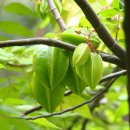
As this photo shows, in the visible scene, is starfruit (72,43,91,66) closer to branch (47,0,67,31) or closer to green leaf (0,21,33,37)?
branch (47,0,67,31)

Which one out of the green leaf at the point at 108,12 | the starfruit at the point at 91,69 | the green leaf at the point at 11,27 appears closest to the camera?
the starfruit at the point at 91,69

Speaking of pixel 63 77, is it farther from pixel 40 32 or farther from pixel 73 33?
pixel 40 32

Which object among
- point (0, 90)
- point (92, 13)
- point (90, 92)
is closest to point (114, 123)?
point (90, 92)

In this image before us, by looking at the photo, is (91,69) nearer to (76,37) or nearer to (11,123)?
(76,37)

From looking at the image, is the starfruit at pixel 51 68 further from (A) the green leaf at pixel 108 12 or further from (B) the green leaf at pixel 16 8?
(B) the green leaf at pixel 16 8

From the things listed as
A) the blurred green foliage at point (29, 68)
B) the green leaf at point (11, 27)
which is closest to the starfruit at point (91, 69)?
the blurred green foliage at point (29, 68)

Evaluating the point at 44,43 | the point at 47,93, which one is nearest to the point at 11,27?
the point at 47,93
